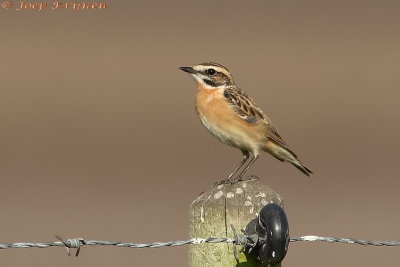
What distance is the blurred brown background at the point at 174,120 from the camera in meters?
14.8

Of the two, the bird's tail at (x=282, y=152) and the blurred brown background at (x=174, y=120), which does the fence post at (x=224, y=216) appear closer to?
the bird's tail at (x=282, y=152)

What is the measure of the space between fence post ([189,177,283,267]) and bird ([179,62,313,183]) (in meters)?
3.56

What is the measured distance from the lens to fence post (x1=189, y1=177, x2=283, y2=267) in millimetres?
5332

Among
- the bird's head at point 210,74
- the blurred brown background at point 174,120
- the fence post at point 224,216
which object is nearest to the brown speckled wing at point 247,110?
the bird's head at point 210,74

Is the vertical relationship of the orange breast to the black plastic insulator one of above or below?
above

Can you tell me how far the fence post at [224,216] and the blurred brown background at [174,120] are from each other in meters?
7.95

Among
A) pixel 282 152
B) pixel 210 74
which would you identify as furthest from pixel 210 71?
pixel 282 152

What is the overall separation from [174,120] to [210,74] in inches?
391

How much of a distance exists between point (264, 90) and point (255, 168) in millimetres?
4043

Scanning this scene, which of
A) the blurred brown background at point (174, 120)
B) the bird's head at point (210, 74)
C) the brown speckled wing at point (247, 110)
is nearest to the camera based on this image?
the brown speckled wing at point (247, 110)

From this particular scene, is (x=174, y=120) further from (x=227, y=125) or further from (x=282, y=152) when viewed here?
(x=227, y=125)

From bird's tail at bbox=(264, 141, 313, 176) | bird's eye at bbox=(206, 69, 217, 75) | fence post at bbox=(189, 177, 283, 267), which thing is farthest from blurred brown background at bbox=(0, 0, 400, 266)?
fence post at bbox=(189, 177, 283, 267)

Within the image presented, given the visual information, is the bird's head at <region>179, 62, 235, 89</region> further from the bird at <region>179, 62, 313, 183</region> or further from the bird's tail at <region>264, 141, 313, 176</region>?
the bird's tail at <region>264, 141, 313, 176</region>

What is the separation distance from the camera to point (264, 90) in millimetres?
21016
